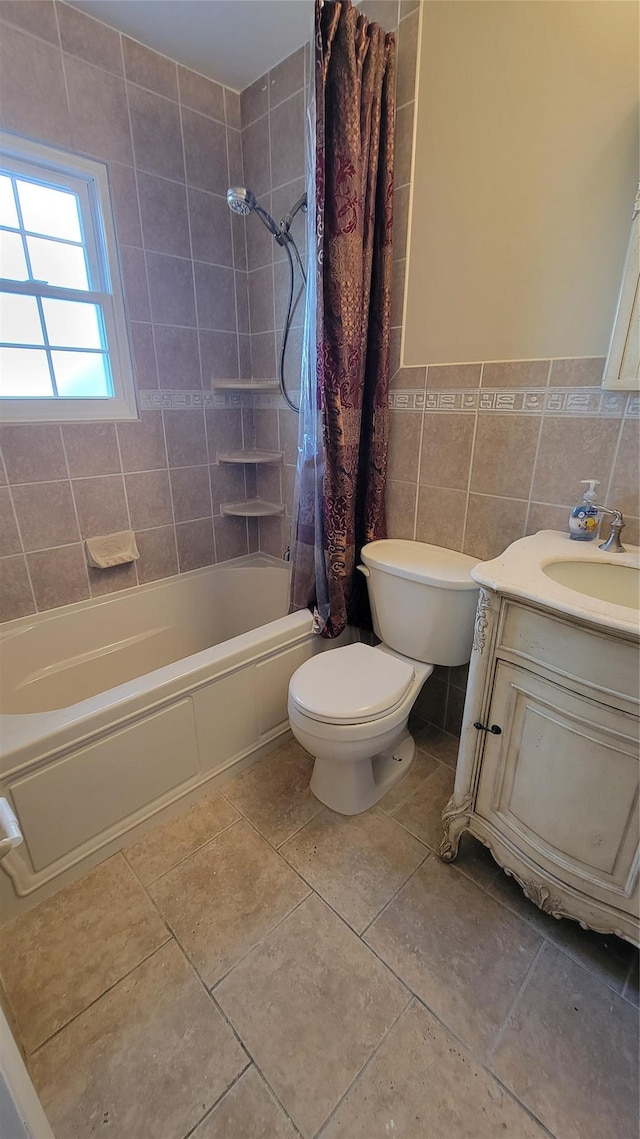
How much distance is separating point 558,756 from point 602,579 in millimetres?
448

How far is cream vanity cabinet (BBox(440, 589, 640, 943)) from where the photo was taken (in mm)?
866

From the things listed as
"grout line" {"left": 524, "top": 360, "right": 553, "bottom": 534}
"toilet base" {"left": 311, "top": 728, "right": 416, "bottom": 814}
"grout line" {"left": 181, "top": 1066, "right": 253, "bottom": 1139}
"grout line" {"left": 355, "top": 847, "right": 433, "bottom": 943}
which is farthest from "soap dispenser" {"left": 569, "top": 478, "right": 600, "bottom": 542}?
"grout line" {"left": 181, "top": 1066, "right": 253, "bottom": 1139}

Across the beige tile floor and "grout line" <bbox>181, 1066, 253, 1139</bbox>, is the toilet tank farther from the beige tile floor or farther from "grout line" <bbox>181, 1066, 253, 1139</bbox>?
"grout line" <bbox>181, 1066, 253, 1139</bbox>

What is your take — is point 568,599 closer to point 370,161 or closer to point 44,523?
point 370,161

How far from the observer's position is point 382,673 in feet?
4.64

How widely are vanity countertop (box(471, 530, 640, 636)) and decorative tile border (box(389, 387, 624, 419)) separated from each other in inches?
13.2

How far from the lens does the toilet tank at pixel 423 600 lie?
1.37 meters

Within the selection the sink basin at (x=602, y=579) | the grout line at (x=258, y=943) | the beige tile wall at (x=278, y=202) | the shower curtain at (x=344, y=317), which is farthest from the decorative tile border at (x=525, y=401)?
the grout line at (x=258, y=943)

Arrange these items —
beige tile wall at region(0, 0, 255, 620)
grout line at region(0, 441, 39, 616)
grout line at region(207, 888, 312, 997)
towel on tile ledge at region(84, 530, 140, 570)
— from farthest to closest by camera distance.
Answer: towel on tile ledge at region(84, 530, 140, 570) < grout line at region(0, 441, 39, 616) < beige tile wall at region(0, 0, 255, 620) < grout line at region(207, 888, 312, 997)

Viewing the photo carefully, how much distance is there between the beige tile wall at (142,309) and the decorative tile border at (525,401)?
963mm

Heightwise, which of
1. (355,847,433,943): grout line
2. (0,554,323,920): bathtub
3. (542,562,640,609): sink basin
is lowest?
(355,847,433,943): grout line

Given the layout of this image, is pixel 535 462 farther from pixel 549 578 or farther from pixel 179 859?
pixel 179 859

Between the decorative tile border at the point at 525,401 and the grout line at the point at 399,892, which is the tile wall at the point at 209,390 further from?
the grout line at the point at 399,892

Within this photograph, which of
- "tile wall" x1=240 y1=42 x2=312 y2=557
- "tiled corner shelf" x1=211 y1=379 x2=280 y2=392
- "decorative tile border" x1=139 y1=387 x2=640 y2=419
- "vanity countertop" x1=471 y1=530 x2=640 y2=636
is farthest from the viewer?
"tiled corner shelf" x1=211 y1=379 x2=280 y2=392
